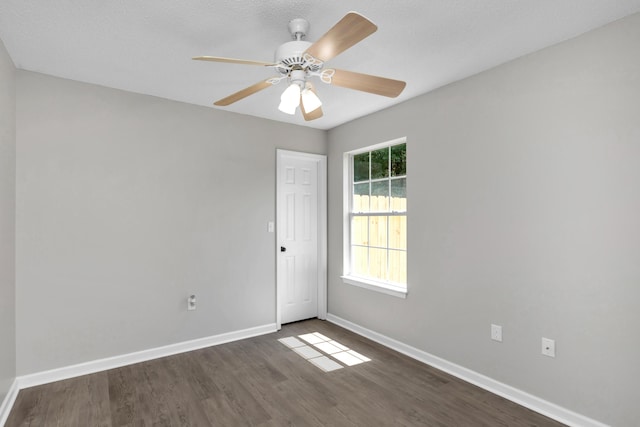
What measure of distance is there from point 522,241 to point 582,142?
2.44 feet

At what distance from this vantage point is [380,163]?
3889 mm

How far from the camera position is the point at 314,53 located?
1.67 metres

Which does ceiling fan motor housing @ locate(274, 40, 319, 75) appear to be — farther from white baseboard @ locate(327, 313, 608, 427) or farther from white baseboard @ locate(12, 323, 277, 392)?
white baseboard @ locate(12, 323, 277, 392)

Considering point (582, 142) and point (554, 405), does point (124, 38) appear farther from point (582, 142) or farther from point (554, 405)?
point (554, 405)

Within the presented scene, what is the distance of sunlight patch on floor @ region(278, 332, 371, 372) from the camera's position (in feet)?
10.3

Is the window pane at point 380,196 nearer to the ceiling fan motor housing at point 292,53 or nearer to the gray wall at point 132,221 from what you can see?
the gray wall at point 132,221

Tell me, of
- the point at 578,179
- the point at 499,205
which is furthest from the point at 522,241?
the point at 578,179

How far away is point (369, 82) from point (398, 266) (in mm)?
2165

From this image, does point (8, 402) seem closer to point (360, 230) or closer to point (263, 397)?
point (263, 397)

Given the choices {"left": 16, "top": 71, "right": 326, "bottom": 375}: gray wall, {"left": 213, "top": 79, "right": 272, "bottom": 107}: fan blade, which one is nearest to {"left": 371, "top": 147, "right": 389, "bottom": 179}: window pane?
{"left": 16, "top": 71, "right": 326, "bottom": 375}: gray wall

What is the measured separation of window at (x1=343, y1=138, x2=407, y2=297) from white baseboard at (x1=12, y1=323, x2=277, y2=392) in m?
1.27

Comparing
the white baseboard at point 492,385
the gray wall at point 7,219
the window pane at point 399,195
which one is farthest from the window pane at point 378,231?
the gray wall at point 7,219

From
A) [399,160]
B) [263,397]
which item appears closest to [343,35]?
[399,160]

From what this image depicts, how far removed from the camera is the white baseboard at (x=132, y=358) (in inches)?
108
